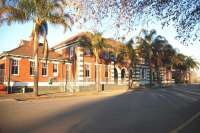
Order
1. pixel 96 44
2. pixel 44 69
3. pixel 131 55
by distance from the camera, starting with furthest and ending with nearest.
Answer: pixel 131 55, pixel 44 69, pixel 96 44

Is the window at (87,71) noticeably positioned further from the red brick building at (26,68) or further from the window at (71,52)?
the red brick building at (26,68)

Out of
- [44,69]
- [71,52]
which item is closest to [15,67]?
[44,69]

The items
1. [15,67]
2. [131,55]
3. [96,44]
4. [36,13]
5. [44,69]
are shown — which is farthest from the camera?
[131,55]

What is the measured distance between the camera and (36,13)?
27.5 m

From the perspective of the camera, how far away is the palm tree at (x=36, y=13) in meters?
26.6

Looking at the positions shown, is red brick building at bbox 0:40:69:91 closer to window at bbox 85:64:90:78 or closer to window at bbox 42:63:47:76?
window at bbox 42:63:47:76

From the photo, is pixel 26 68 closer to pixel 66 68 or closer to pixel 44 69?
pixel 44 69

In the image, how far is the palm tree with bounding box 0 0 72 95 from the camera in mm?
26594

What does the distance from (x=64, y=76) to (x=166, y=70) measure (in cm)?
3504

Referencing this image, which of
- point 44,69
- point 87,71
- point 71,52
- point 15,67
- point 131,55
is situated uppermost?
point 71,52

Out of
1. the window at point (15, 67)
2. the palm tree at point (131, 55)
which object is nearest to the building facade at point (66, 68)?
the window at point (15, 67)

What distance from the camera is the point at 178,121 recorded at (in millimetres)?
11781

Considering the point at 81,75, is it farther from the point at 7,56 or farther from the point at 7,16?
the point at 7,16

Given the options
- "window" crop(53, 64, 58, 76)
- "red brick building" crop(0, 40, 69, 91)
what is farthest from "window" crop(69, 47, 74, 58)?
"window" crop(53, 64, 58, 76)
